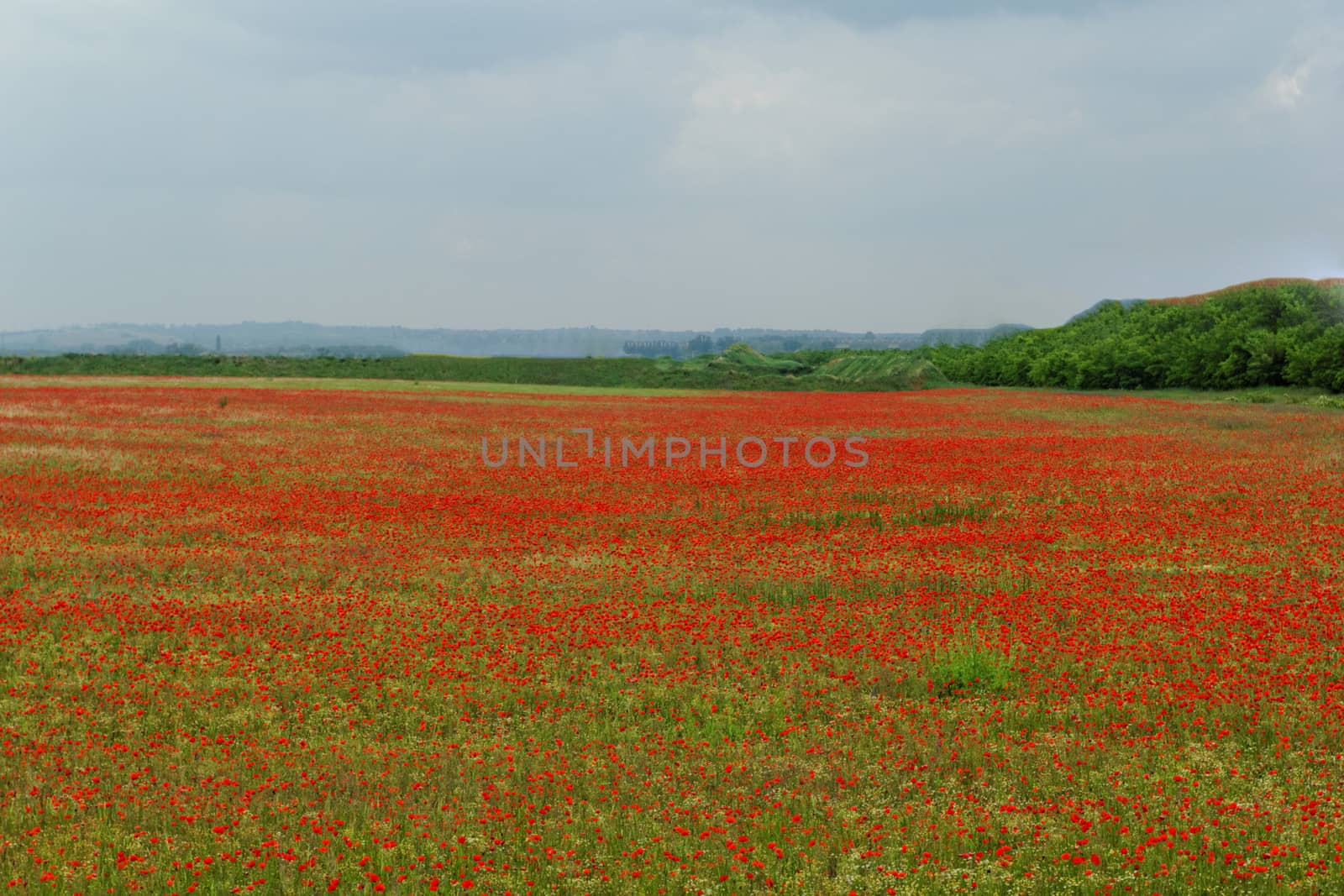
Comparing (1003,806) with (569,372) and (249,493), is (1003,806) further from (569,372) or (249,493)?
(569,372)

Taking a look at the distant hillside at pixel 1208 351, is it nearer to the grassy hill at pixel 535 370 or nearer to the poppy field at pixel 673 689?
the grassy hill at pixel 535 370

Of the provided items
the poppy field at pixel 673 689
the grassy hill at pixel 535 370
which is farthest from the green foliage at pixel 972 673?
the grassy hill at pixel 535 370

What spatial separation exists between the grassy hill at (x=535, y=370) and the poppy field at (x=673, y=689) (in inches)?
2703

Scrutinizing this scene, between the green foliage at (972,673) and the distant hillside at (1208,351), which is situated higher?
the distant hillside at (1208,351)

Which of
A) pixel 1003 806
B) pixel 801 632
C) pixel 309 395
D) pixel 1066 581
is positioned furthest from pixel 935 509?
pixel 309 395

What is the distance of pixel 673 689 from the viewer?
10.9 m

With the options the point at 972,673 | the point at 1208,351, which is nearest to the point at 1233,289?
the point at 1208,351

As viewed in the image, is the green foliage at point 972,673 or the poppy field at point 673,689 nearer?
the poppy field at point 673,689

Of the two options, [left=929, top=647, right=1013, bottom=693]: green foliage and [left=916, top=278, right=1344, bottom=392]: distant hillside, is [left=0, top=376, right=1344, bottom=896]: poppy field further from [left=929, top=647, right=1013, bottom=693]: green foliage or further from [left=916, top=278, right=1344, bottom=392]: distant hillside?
[left=916, top=278, right=1344, bottom=392]: distant hillside

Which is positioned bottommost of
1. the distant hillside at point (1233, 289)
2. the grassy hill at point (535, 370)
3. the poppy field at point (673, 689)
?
the poppy field at point (673, 689)

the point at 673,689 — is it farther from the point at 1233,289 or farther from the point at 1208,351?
the point at 1233,289

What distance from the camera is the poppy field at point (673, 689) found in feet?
23.9

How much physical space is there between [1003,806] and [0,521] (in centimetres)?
1902

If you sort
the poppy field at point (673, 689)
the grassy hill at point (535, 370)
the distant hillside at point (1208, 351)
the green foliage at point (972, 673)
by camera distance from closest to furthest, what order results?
the poppy field at point (673, 689) < the green foliage at point (972, 673) < the distant hillside at point (1208, 351) < the grassy hill at point (535, 370)
